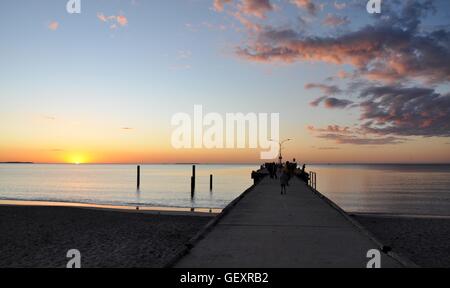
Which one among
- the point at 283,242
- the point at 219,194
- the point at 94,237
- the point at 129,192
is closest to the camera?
the point at 283,242

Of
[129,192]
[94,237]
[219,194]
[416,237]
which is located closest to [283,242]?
[416,237]

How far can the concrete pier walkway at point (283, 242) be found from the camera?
7.95 meters

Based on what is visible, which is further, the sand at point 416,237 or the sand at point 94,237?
the sand at point 416,237

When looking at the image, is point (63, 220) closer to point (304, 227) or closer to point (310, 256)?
point (304, 227)

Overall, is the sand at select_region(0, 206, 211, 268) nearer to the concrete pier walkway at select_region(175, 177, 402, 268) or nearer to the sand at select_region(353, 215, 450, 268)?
the concrete pier walkway at select_region(175, 177, 402, 268)

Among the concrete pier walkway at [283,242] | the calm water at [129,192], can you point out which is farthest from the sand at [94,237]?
the calm water at [129,192]

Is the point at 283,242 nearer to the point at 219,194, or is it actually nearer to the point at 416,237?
the point at 416,237

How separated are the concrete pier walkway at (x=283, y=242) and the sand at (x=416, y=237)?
1.54 m

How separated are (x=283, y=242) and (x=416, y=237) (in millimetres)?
8737

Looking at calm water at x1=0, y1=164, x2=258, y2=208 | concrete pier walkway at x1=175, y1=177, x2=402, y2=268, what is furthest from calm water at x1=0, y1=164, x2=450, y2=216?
concrete pier walkway at x1=175, y1=177, x2=402, y2=268

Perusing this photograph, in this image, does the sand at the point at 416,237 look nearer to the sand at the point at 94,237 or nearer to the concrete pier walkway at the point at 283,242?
the concrete pier walkway at the point at 283,242

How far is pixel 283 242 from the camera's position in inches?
384
